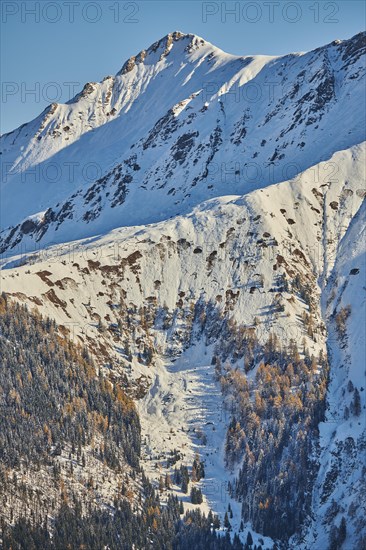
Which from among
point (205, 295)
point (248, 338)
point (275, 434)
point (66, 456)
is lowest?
point (275, 434)

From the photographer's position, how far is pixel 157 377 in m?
149

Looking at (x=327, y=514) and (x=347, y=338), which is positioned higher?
(x=347, y=338)

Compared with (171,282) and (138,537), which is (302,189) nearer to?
(171,282)

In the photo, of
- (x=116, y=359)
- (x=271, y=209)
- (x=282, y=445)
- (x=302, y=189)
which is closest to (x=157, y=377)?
(x=116, y=359)

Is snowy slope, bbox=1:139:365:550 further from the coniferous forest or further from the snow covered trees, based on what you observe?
the coniferous forest

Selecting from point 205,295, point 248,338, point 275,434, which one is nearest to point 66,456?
point 275,434

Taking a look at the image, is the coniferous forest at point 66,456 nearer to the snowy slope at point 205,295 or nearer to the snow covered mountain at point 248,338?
the snow covered mountain at point 248,338

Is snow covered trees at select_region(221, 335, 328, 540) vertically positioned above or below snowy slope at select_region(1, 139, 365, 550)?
below

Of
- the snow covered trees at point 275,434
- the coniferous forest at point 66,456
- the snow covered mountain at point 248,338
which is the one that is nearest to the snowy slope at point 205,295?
the snow covered mountain at point 248,338

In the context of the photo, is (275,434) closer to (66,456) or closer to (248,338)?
(248,338)

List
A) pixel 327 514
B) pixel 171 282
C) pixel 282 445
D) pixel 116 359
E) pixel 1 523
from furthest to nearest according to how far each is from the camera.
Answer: pixel 171 282, pixel 116 359, pixel 282 445, pixel 327 514, pixel 1 523

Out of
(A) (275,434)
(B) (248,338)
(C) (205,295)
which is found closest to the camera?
(A) (275,434)

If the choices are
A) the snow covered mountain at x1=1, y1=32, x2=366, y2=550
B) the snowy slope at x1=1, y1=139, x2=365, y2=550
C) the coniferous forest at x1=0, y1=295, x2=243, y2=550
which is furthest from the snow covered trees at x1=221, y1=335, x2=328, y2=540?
the coniferous forest at x1=0, y1=295, x2=243, y2=550

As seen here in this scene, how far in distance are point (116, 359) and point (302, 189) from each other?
3046 inches
